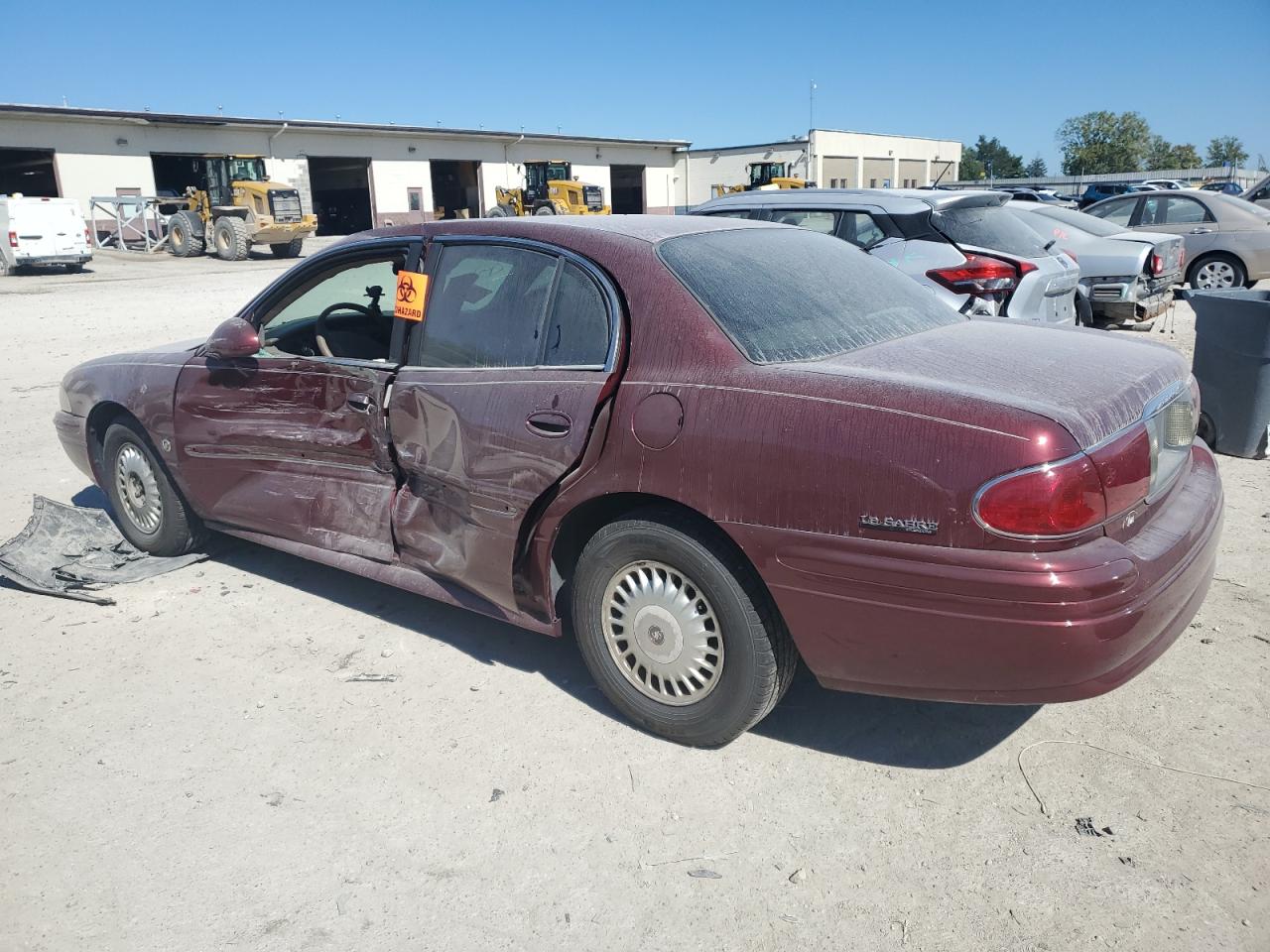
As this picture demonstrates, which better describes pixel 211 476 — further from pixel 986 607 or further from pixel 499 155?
pixel 499 155

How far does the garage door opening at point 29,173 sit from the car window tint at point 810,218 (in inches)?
1471

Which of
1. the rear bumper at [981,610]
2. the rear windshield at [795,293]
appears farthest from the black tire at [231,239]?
the rear bumper at [981,610]

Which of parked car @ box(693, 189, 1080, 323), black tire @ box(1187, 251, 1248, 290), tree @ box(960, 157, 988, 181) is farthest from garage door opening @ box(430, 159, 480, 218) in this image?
tree @ box(960, 157, 988, 181)

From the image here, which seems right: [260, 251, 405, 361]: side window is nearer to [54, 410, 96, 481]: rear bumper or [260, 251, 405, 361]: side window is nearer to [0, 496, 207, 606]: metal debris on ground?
[0, 496, 207, 606]: metal debris on ground

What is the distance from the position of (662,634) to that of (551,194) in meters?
37.8

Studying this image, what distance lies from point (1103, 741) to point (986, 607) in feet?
3.37

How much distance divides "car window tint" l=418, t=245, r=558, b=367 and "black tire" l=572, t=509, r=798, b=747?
76 centimetres

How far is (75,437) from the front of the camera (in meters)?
5.24

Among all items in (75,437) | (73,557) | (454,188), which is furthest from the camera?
(454,188)

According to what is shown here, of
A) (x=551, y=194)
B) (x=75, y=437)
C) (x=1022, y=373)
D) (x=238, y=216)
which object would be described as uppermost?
(x=551, y=194)

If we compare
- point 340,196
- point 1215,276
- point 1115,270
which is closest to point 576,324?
point 1115,270

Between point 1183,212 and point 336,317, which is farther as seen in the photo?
point 1183,212

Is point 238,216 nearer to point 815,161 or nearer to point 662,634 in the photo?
point 662,634

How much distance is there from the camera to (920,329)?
3559 millimetres
